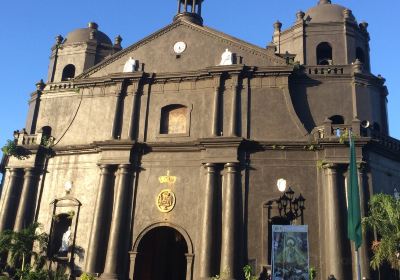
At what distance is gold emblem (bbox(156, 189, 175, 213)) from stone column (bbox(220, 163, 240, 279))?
102 inches

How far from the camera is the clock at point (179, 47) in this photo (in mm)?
25281

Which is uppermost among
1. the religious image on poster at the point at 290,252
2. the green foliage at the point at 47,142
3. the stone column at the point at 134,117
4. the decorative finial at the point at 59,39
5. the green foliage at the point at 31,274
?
the decorative finial at the point at 59,39

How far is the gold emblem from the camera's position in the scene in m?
21.8

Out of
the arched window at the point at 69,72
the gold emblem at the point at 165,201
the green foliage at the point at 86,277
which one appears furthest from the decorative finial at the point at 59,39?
the green foliage at the point at 86,277

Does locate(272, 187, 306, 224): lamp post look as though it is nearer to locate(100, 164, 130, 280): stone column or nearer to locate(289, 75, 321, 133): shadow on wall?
locate(289, 75, 321, 133): shadow on wall

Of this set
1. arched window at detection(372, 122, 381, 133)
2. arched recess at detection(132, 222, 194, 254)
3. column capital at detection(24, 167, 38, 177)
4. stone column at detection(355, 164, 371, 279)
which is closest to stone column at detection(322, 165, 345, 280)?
stone column at detection(355, 164, 371, 279)

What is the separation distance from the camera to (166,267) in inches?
966

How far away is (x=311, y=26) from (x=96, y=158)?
13.7m

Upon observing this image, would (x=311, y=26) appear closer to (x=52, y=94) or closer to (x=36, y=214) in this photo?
(x=52, y=94)

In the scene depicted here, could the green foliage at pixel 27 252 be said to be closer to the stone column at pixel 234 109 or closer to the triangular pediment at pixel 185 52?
the triangular pediment at pixel 185 52

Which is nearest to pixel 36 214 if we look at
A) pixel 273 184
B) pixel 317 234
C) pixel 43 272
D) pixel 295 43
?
pixel 43 272

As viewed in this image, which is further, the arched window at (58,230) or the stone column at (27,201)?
the stone column at (27,201)

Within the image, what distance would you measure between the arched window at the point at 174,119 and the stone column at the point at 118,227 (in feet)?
9.52

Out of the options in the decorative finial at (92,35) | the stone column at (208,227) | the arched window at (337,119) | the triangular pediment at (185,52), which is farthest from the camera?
the decorative finial at (92,35)
